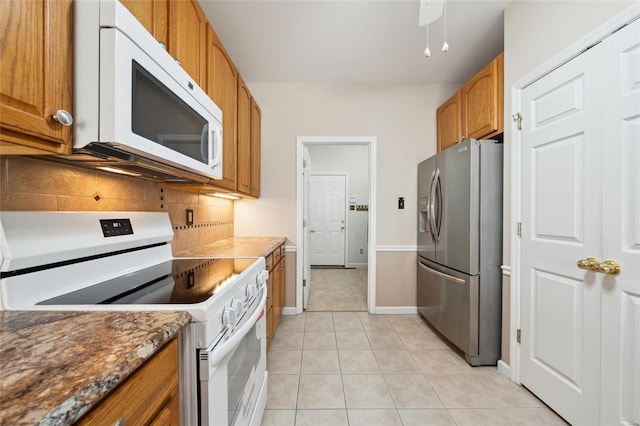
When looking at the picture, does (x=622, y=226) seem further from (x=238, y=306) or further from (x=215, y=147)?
(x=215, y=147)

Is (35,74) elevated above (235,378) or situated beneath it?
elevated above

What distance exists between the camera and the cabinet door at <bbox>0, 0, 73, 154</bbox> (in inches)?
22.5

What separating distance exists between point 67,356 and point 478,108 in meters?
2.66

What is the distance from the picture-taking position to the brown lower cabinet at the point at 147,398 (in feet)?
1.46

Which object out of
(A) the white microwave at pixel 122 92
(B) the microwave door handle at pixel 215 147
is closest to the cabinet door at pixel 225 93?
(B) the microwave door handle at pixel 215 147

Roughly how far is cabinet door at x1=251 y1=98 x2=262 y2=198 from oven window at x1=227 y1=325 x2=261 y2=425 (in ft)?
5.29

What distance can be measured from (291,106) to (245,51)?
72 centimetres

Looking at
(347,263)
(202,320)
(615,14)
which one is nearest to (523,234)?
(615,14)

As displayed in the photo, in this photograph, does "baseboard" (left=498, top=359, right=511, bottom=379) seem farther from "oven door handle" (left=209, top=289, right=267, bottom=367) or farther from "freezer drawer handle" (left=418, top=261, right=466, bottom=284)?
"oven door handle" (left=209, top=289, right=267, bottom=367)

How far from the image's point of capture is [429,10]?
1.47 m

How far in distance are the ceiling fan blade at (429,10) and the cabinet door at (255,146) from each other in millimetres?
1619

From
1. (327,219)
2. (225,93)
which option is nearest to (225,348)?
(225,93)

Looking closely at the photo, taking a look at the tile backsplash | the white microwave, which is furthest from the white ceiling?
the tile backsplash

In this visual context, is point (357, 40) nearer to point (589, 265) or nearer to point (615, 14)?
point (615, 14)
